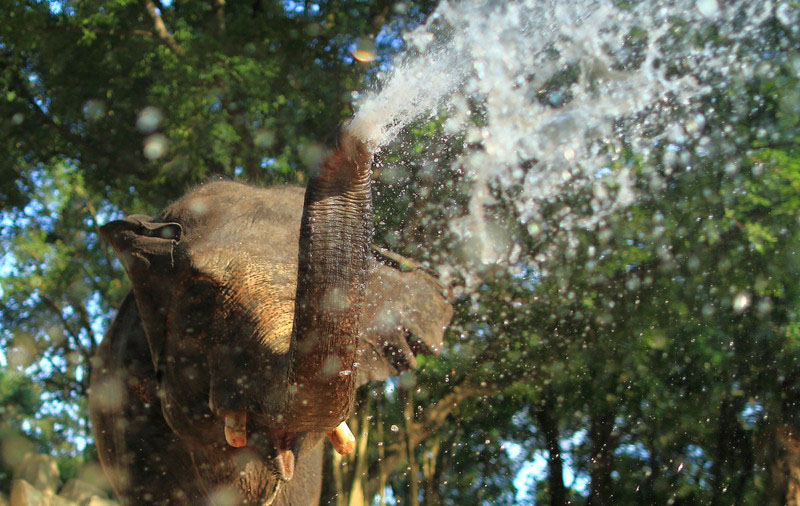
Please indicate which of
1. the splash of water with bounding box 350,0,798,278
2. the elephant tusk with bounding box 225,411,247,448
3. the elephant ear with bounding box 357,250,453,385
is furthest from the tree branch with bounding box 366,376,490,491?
the elephant tusk with bounding box 225,411,247,448

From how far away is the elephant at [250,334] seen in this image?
70.4 inches

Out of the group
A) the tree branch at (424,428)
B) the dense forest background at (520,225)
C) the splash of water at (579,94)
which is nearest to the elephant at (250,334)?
the dense forest background at (520,225)

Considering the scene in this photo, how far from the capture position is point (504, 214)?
559cm

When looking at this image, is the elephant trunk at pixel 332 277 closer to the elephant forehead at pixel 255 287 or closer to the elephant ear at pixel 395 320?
the elephant forehead at pixel 255 287

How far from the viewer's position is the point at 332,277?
178 cm

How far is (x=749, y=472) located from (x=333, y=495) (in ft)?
10.5

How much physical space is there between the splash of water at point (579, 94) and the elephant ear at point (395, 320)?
2057 millimetres

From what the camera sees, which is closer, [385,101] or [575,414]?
[385,101]

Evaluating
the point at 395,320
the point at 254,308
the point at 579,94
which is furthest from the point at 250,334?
the point at 579,94

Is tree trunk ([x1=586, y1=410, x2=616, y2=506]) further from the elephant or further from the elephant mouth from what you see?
the elephant mouth

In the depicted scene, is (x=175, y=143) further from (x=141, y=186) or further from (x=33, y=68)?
(x=33, y=68)

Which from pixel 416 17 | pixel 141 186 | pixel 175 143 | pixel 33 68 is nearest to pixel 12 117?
pixel 33 68

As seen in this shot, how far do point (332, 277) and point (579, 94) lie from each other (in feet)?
13.1

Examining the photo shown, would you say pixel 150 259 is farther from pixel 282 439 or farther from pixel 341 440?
pixel 341 440
